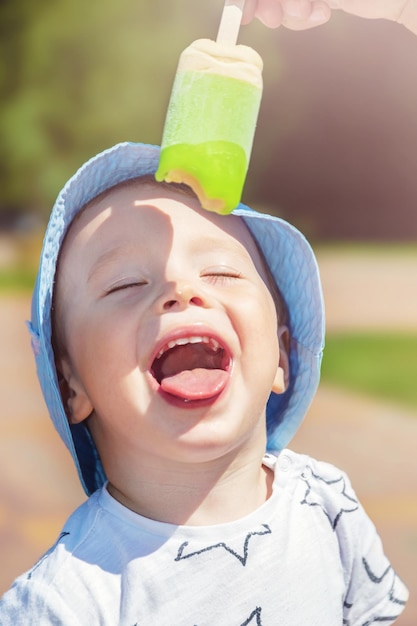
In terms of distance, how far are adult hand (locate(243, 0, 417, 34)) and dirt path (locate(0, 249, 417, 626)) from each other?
1477 mm

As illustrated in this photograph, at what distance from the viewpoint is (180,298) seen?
127 centimetres

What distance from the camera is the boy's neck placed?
4.38 ft

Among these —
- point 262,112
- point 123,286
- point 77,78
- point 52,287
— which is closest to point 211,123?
point 123,286

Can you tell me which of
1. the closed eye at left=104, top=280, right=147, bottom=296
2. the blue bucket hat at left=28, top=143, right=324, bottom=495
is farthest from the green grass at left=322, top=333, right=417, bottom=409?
the closed eye at left=104, top=280, right=147, bottom=296

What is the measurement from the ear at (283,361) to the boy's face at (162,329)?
10 centimetres

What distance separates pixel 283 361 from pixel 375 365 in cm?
402

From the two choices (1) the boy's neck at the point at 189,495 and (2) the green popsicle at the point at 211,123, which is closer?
(2) the green popsicle at the point at 211,123

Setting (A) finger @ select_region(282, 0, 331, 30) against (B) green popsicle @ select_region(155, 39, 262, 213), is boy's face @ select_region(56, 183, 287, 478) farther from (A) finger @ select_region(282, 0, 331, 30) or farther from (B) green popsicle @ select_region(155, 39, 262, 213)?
(A) finger @ select_region(282, 0, 331, 30)

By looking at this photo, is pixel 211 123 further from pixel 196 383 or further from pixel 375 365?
pixel 375 365

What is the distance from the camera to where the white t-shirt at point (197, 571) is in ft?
4.06

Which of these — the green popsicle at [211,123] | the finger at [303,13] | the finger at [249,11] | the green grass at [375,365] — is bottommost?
the green grass at [375,365]

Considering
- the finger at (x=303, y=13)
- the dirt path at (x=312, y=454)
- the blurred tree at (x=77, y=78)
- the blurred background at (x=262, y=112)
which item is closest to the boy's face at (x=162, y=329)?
the finger at (x=303, y=13)

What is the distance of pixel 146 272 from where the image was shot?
133 cm

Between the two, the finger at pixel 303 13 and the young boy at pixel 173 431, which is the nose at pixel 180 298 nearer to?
the young boy at pixel 173 431
